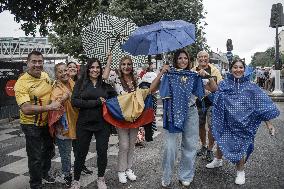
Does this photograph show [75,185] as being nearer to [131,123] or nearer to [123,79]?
[131,123]

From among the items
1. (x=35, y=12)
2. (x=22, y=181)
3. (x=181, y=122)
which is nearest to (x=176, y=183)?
(x=181, y=122)

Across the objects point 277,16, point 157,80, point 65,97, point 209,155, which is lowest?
point 209,155

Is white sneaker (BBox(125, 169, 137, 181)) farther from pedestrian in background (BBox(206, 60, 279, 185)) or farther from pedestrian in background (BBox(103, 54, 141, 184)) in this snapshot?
pedestrian in background (BBox(206, 60, 279, 185))

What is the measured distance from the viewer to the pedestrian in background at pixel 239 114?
17.2 ft

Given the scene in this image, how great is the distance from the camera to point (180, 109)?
195 inches

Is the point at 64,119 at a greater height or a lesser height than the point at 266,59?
lesser

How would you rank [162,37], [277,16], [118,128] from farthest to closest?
[277,16] → [118,128] → [162,37]

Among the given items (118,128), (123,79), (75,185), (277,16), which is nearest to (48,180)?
(75,185)

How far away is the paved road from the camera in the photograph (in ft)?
17.1

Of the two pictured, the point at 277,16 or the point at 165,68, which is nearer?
the point at 165,68

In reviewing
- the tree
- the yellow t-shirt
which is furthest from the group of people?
the tree

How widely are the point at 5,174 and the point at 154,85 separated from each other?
314 centimetres

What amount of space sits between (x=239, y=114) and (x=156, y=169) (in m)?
1.67

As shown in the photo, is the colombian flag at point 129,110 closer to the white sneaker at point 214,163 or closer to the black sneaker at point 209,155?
the white sneaker at point 214,163
